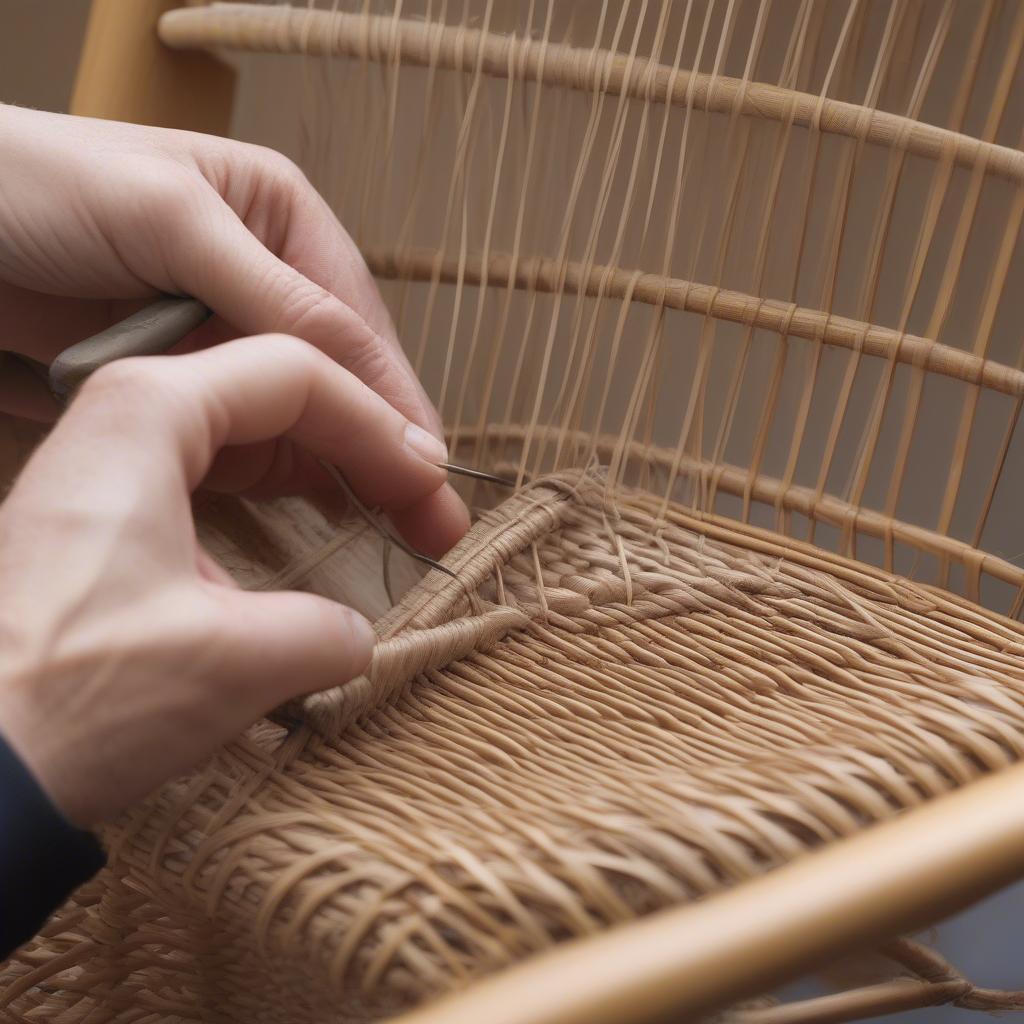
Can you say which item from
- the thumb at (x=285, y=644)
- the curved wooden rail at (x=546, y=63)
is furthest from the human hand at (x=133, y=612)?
the curved wooden rail at (x=546, y=63)

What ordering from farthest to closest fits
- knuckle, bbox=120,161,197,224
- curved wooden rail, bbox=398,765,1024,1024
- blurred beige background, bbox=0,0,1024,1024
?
blurred beige background, bbox=0,0,1024,1024 < knuckle, bbox=120,161,197,224 < curved wooden rail, bbox=398,765,1024,1024

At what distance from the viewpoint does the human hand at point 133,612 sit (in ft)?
1.18

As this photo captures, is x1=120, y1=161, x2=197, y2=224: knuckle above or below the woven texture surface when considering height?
above

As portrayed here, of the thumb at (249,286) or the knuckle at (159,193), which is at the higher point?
the knuckle at (159,193)

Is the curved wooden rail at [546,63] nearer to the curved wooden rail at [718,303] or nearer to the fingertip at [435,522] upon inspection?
the curved wooden rail at [718,303]

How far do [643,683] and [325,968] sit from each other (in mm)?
200

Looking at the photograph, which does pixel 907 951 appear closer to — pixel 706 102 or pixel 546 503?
pixel 546 503

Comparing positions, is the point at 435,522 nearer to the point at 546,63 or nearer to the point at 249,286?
the point at 249,286

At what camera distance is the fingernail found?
1.73 feet

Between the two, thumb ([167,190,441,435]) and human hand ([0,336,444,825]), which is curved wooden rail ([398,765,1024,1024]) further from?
thumb ([167,190,441,435])

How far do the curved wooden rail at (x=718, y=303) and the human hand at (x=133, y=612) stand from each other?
0.30 metres

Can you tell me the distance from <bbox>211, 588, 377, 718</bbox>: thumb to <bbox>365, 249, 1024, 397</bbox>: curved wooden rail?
0.32 meters

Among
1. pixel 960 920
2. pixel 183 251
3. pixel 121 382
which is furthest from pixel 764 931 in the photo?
pixel 960 920

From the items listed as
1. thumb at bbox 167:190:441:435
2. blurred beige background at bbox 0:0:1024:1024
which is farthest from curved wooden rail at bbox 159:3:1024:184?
thumb at bbox 167:190:441:435
